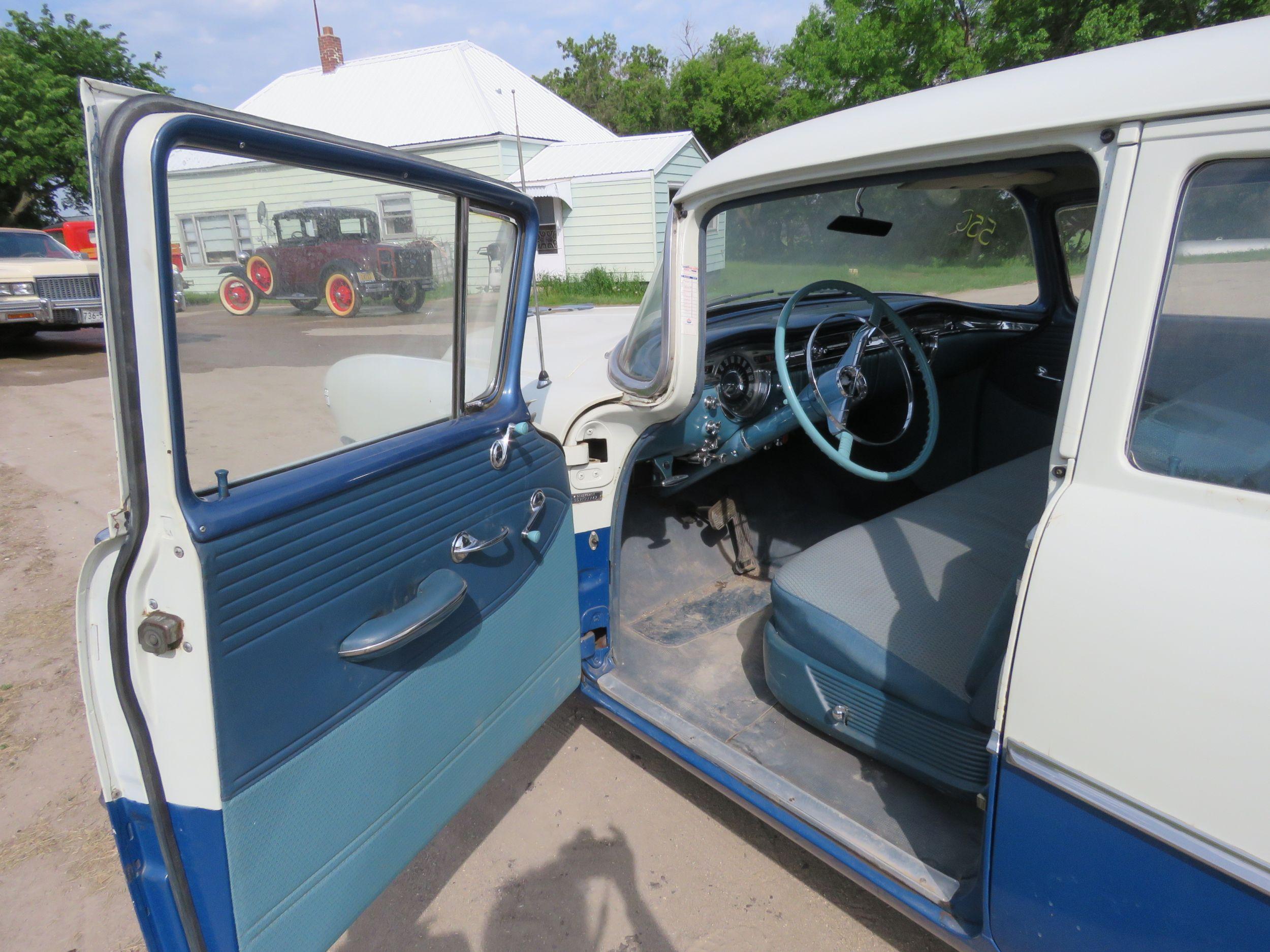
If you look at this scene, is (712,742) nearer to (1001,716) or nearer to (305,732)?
(1001,716)

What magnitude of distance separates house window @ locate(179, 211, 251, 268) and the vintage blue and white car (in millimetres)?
36

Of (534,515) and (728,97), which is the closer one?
(534,515)

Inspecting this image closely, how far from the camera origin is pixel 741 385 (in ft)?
9.12

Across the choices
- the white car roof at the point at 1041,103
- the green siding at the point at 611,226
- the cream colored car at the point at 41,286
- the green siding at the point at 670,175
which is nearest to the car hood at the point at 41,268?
the cream colored car at the point at 41,286

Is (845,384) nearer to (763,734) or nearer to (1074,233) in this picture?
(763,734)

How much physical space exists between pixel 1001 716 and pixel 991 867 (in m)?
0.31

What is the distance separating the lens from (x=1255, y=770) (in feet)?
3.39

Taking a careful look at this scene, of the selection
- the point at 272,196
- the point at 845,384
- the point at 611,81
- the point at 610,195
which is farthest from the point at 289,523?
the point at 611,81

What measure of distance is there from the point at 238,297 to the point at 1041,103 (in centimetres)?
145

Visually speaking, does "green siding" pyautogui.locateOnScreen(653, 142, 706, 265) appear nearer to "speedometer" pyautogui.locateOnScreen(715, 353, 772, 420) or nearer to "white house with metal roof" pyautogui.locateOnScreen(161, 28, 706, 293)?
"white house with metal roof" pyautogui.locateOnScreen(161, 28, 706, 293)

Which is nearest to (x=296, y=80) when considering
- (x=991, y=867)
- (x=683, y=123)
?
(x=683, y=123)

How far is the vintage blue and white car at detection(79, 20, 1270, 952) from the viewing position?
1.12m

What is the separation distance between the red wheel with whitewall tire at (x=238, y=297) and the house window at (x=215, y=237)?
0.11ft

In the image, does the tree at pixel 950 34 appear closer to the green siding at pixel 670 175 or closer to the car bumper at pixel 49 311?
the green siding at pixel 670 175
